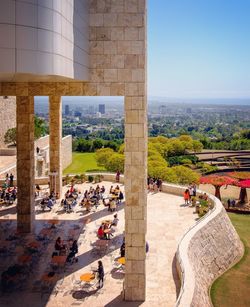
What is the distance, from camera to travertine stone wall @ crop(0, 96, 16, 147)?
43350 millimetres

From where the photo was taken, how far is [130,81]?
14.0m

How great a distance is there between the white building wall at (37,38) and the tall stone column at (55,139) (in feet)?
45.0

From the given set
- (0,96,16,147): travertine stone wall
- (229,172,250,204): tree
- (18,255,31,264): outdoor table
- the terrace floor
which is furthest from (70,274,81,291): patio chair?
(0,96,16,147): travertine stone wall

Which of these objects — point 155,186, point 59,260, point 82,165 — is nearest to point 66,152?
point 82,165

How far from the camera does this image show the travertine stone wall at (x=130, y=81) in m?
13.8

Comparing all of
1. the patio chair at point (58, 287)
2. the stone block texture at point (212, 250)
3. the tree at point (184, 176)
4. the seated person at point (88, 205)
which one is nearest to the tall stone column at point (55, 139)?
the seated person at point (88, 205)

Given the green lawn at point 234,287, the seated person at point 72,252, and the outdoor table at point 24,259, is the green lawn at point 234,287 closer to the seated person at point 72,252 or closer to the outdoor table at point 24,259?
the seated person at point 72,252

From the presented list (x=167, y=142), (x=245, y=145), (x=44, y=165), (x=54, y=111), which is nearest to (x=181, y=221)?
(x=54, y=111)

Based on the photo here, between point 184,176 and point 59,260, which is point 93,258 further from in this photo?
point 184,176

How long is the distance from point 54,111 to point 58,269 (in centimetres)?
1223

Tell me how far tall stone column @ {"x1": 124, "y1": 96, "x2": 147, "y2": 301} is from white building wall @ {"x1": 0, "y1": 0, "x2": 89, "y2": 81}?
3.32m

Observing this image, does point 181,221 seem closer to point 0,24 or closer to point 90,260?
point 90,260

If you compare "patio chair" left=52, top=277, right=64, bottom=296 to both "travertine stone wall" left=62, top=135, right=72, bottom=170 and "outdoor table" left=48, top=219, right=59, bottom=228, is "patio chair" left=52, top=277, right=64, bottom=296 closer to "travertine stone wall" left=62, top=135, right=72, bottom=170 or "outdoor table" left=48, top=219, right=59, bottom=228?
"outdoor table" left=48, top=219, right=59, bottom=228

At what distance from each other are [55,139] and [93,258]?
10.8 metres
